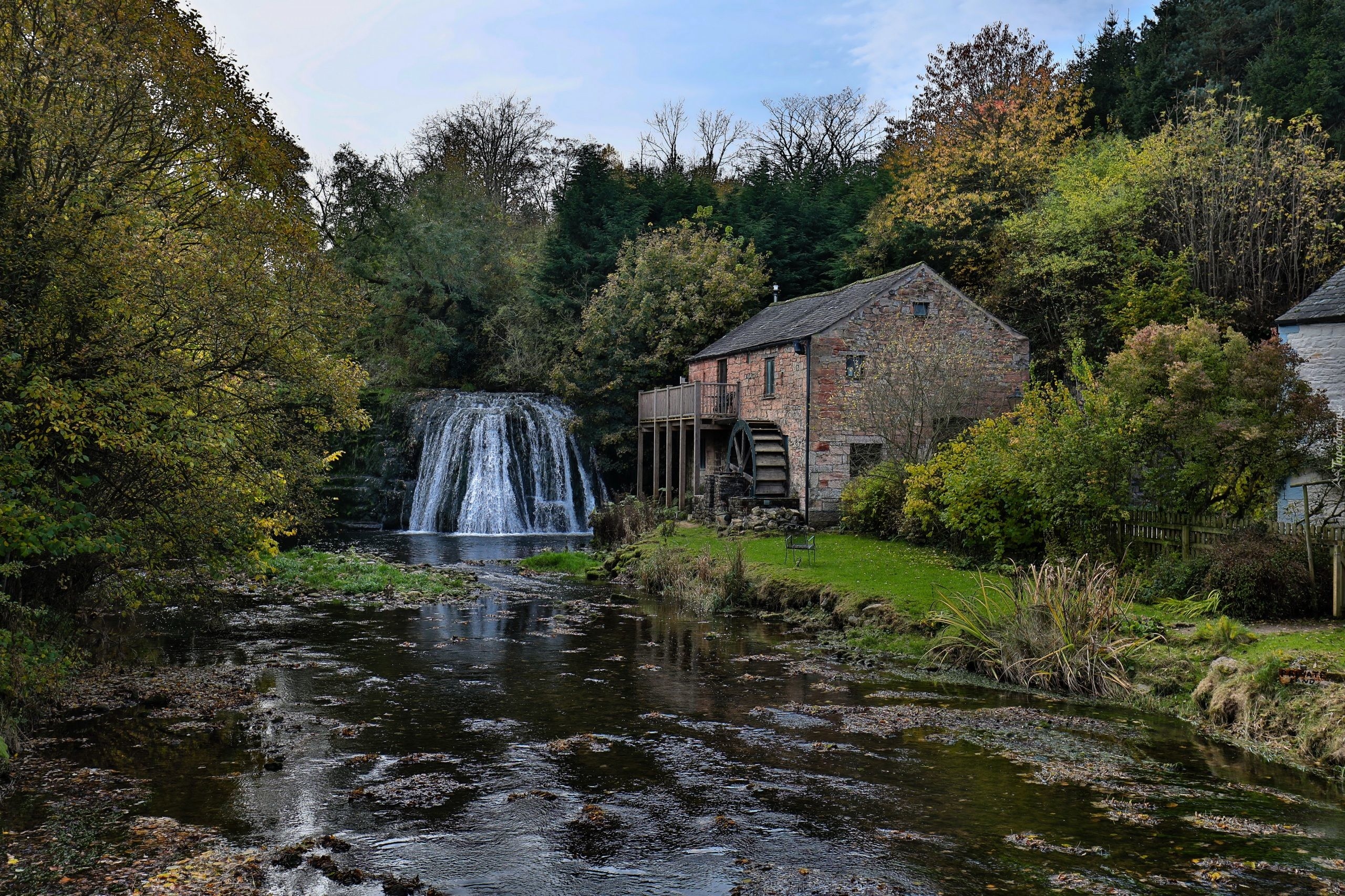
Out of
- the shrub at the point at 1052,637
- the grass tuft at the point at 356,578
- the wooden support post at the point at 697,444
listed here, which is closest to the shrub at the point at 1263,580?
the shrub at the point at 1052,637

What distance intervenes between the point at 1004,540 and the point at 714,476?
1057cm

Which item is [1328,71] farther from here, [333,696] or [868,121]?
[333,696]

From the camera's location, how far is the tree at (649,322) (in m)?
36.5

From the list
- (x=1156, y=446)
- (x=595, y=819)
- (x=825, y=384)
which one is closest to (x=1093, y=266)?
(x=825, y=384)

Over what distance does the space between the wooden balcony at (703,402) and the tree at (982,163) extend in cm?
1000

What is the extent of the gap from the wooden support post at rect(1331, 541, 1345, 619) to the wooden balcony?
18.3 metres

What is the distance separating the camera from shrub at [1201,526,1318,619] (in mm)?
13117

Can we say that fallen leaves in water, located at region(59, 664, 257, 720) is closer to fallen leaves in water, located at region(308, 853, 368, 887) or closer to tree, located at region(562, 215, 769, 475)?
fallen leaves in water, located at region(308, 853, 368, 887)

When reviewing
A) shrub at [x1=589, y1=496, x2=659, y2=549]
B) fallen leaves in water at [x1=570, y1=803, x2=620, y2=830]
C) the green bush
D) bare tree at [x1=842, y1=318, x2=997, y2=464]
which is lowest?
fallen leaves in water at [x1=570, y1=803, x2=620, y2=830]

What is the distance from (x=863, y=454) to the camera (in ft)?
87.7

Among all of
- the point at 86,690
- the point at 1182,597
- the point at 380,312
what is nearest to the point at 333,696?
the point at 86,690

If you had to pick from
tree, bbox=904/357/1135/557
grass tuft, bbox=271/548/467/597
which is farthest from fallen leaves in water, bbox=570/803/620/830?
grass tuft, bbox=271/548/467/597

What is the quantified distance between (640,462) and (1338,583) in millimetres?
23857

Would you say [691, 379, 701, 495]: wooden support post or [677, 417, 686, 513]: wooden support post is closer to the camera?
[691, 379, 701, 495]: wooden support post
